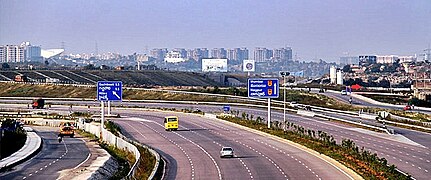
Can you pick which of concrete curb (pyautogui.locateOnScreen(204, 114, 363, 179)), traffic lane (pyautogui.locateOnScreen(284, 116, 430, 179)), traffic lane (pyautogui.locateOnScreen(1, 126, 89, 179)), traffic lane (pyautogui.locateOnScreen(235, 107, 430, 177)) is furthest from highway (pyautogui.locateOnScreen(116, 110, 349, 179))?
traffic lane (pyautogui.locateOnScreen(1, 126, 89, 179))

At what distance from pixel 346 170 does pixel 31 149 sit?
27.4 metres

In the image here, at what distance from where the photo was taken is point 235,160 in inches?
2063

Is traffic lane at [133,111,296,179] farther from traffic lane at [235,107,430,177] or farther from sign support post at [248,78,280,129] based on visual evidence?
traffic lane at [235,107,430,177]

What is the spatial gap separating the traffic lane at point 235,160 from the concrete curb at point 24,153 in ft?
42.6

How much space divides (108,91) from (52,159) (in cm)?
2519

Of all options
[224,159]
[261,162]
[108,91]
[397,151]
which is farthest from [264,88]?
[261,162]

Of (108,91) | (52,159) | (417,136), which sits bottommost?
(52,159)

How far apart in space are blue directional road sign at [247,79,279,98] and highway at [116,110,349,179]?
4.39 metres

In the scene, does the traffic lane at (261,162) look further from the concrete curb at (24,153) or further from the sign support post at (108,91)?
the concrete curb at (24,153)

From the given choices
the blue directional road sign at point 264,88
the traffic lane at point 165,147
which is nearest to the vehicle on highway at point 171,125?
the traffic lane at point 165,147

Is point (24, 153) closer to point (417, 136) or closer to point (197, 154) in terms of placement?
point (197, 154)

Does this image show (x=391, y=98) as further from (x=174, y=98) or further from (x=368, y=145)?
(x=368, y=145)

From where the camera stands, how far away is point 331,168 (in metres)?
47.2

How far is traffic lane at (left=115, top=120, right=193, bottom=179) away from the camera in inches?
1794
